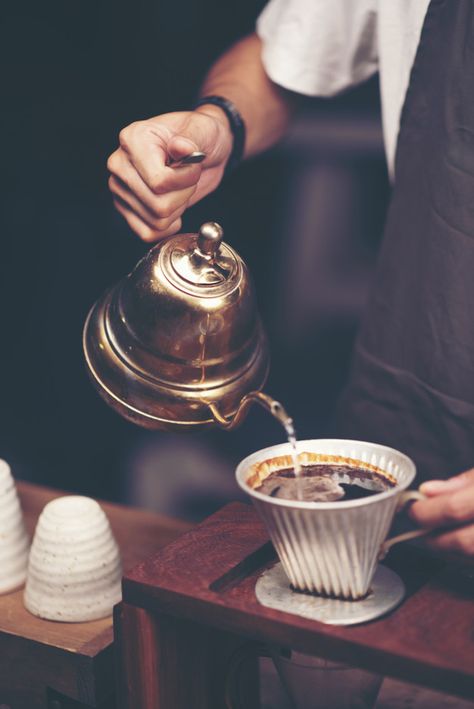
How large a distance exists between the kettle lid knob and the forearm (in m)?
0.66

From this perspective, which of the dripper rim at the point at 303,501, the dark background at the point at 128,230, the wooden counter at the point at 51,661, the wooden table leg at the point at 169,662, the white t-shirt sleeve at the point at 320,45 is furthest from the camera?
the dark background at the point at 128,230

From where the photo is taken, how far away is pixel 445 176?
1.53 m

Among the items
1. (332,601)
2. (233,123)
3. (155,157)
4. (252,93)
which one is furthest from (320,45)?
(332,601)

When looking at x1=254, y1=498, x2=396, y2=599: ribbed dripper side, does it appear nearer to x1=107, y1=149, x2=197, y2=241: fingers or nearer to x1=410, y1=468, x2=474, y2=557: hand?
x1=410, y1=468, x2=474, y2=557: hand

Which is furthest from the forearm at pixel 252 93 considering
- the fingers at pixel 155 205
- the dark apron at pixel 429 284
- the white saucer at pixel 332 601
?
the white saucer at pixel 332 601

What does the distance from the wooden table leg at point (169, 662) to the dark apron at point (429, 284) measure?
1.94 ft

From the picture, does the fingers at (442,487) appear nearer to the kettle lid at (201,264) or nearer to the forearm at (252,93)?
the kettle lid at (201,264)

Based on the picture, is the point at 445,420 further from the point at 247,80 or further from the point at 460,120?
the point at 247,80

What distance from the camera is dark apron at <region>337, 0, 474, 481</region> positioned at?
151 cm

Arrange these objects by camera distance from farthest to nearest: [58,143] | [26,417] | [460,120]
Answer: [26,417], [58,143], [460,120]

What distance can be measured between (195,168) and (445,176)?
471 millimetres

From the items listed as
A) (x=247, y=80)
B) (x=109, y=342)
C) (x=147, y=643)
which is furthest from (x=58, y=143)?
(x=147, y=643)

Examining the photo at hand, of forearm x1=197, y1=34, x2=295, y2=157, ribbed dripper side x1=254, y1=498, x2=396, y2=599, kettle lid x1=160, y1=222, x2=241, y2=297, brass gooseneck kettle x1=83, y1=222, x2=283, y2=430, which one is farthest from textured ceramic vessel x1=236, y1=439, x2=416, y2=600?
forearm x1=197, y1=34, x2=295, y2=157

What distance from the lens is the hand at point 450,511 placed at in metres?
1.00
